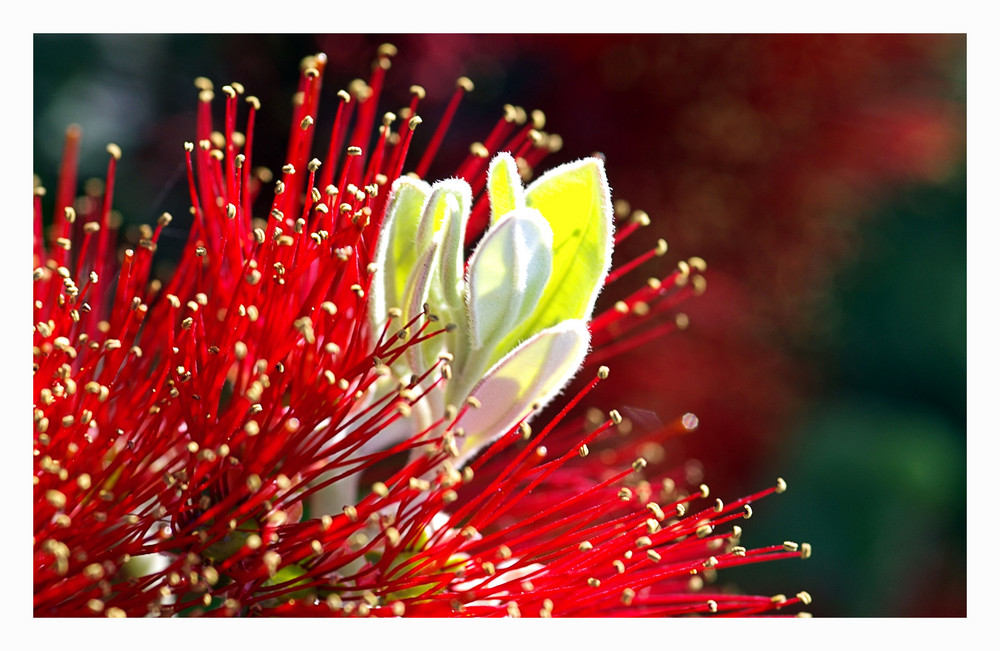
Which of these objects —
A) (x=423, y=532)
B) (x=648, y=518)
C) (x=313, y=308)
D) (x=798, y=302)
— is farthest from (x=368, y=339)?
(x=798, y=302)

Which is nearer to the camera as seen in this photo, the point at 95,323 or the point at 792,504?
the point at 95,323

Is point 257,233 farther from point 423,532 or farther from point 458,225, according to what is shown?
point 423,532

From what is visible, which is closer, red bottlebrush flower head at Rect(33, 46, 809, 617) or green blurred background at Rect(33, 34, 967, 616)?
red bottlebrush flower head at Rect(33, 46, 809, 617)

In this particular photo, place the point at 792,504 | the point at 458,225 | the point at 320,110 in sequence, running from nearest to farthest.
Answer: the point at 458,225 → the point at 320,110 → the point at 792,504

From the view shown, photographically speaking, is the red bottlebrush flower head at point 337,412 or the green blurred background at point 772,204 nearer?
the red bottlebrush flower head at point 337,412

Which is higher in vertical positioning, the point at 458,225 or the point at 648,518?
the point at 458,225

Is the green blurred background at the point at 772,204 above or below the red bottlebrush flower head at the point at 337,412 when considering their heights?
above
